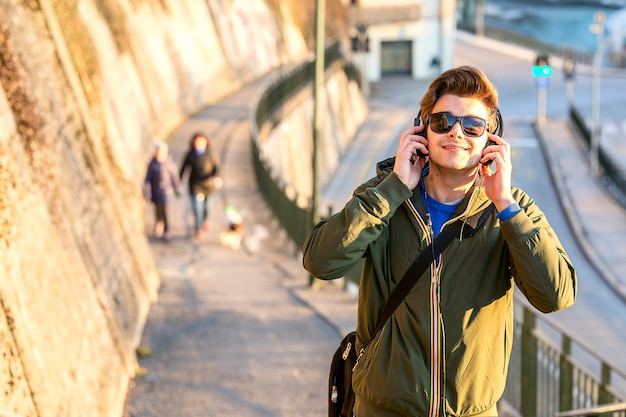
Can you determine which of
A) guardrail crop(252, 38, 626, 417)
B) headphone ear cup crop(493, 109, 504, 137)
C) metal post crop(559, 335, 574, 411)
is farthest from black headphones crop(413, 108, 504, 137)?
metal post crop(559, 335, 574, 411)

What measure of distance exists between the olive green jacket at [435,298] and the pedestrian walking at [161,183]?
1199 cm

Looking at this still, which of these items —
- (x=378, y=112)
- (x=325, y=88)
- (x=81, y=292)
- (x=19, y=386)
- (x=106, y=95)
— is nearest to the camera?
(x=19, y=386)

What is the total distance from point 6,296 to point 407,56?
205 feet

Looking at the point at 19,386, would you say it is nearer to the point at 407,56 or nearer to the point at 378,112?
the point at 378,112

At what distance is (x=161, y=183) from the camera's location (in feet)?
51.8

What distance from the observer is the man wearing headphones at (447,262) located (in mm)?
3721

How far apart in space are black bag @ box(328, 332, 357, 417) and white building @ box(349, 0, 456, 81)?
6213 centimetres

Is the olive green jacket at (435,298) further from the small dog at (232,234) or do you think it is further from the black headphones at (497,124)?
the small dog at (232,234)

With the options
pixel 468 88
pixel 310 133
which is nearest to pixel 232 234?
pixel 468 88

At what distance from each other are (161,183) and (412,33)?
52.3 m

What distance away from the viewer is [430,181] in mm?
3936

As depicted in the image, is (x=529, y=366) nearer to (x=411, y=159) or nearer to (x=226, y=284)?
(x=226, y=284)

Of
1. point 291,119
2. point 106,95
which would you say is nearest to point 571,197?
point 291,119

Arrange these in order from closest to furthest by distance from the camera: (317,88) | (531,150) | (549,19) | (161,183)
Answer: (317,88), (161,183), (531,150), (549,19)
